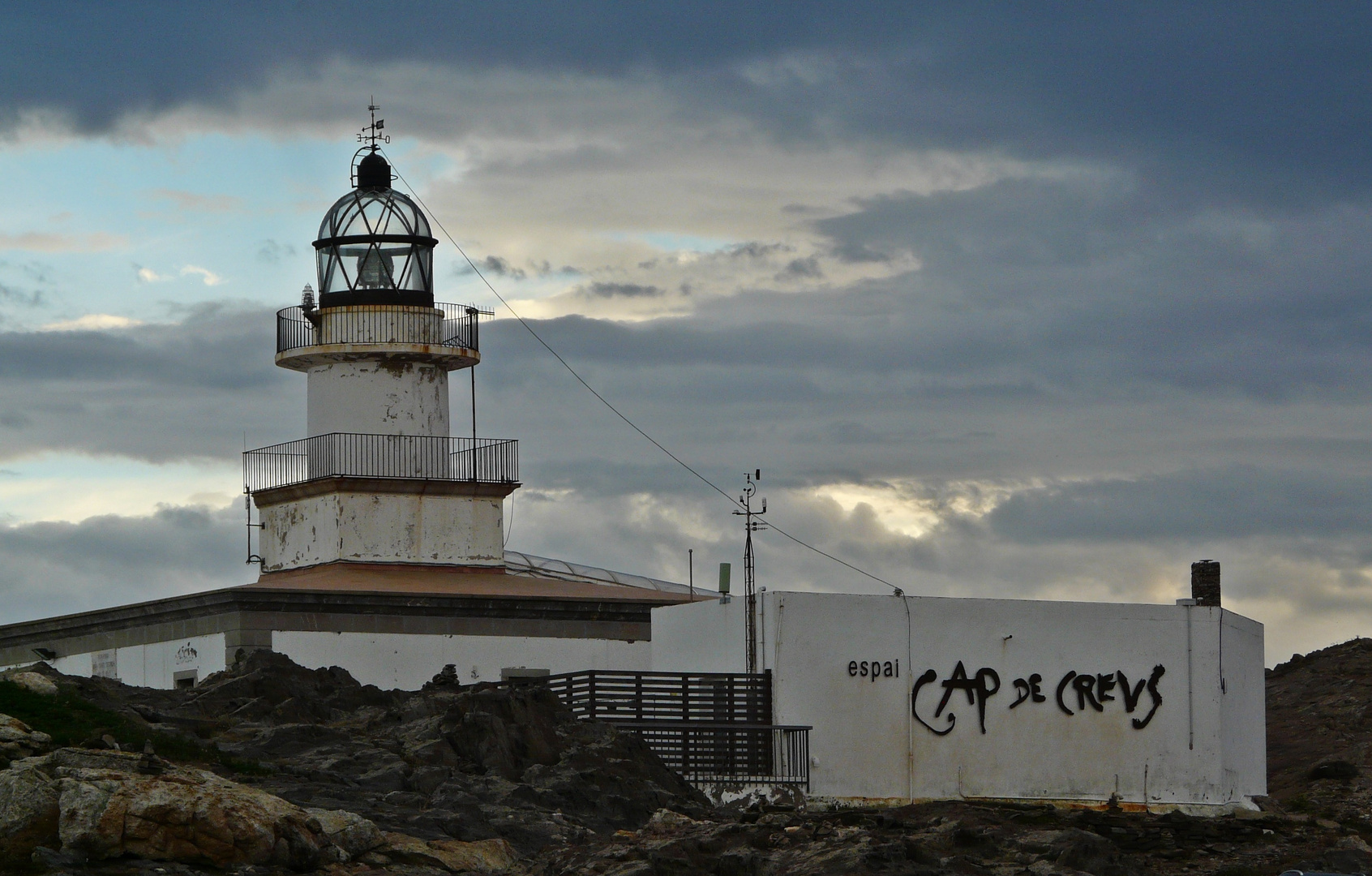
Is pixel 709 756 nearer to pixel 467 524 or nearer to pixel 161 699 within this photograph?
pixel 161 699

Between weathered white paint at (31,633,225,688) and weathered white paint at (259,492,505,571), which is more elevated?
weathered white paint at (259,492,505,571)

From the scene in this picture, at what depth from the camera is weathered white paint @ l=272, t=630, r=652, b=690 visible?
3466 centimetres

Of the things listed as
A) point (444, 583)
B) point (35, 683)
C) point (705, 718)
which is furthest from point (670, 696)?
point (35, 683)

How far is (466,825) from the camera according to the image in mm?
23578

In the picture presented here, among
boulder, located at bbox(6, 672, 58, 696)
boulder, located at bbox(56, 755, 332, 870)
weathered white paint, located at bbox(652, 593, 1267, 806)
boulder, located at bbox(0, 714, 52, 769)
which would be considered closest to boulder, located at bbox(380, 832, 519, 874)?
boulder, located at bbox(56, 755, 332, 870)

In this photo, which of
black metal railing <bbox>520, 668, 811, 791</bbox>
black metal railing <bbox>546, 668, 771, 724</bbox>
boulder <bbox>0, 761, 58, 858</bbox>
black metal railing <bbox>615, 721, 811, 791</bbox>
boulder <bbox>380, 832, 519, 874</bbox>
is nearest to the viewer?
boulder <bbox>0, 761, 58, 858</bbox>

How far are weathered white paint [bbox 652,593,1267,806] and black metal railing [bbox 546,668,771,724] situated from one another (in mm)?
404

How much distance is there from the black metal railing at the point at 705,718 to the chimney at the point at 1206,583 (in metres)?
7.54

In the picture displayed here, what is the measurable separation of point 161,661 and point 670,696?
393 inches

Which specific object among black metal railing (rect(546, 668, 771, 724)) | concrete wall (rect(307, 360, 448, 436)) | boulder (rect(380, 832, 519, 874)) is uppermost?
concrete wall (rect(307, 360, 448, 436))

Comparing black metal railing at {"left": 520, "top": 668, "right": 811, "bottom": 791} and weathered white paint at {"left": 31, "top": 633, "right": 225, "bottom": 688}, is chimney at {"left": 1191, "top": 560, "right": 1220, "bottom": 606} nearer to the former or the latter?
black metal railing at {"left": 520, "top": 668, "right": 811, "bottom": 791}

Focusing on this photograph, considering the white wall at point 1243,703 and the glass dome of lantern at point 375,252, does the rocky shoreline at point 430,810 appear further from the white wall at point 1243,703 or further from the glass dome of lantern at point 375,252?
the glass dome of lantern at point 375,252

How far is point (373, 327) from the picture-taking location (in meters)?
39.7

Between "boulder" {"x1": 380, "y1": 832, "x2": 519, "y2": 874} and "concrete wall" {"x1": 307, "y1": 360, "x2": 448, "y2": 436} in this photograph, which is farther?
"concrete wall" {"x1": 307, "y1": 360, "x2": 448, "y2": 436}
